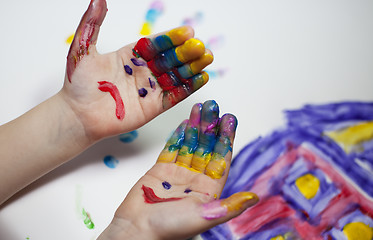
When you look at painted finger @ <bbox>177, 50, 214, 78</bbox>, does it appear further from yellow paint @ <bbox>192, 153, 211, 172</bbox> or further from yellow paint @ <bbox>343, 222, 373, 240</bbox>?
yellow paint @ <bbox>343, 222, 373, 240</bbox>

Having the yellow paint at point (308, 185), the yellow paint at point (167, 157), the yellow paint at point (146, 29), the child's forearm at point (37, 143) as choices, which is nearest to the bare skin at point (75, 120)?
the child's forearm at point (37, 143)

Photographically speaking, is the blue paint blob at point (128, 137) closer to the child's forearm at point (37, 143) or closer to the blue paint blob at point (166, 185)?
the child's forearm at point (37, 143)

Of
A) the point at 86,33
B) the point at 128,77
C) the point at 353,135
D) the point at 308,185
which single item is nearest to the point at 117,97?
the point at 128,77

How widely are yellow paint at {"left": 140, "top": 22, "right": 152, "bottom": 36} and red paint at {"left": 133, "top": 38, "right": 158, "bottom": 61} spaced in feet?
0.79

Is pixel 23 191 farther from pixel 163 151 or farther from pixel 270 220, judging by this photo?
pixel 270 220

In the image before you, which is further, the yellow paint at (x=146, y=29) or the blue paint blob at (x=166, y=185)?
the yellow paint at (x=146, y=29)

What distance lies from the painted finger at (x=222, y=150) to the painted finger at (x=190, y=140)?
0.06m

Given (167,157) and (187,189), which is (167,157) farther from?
(187,189)

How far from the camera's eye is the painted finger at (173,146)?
934 mm

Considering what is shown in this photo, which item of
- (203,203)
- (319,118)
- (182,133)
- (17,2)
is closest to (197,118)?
(182,133)

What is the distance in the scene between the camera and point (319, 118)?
106 centimetres

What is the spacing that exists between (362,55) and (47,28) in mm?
1045

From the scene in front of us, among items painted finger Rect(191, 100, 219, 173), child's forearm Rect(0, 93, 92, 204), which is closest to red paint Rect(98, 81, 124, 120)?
child's forearm Rect(0, 93, 92, 204)

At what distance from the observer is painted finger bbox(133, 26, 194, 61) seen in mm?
864
